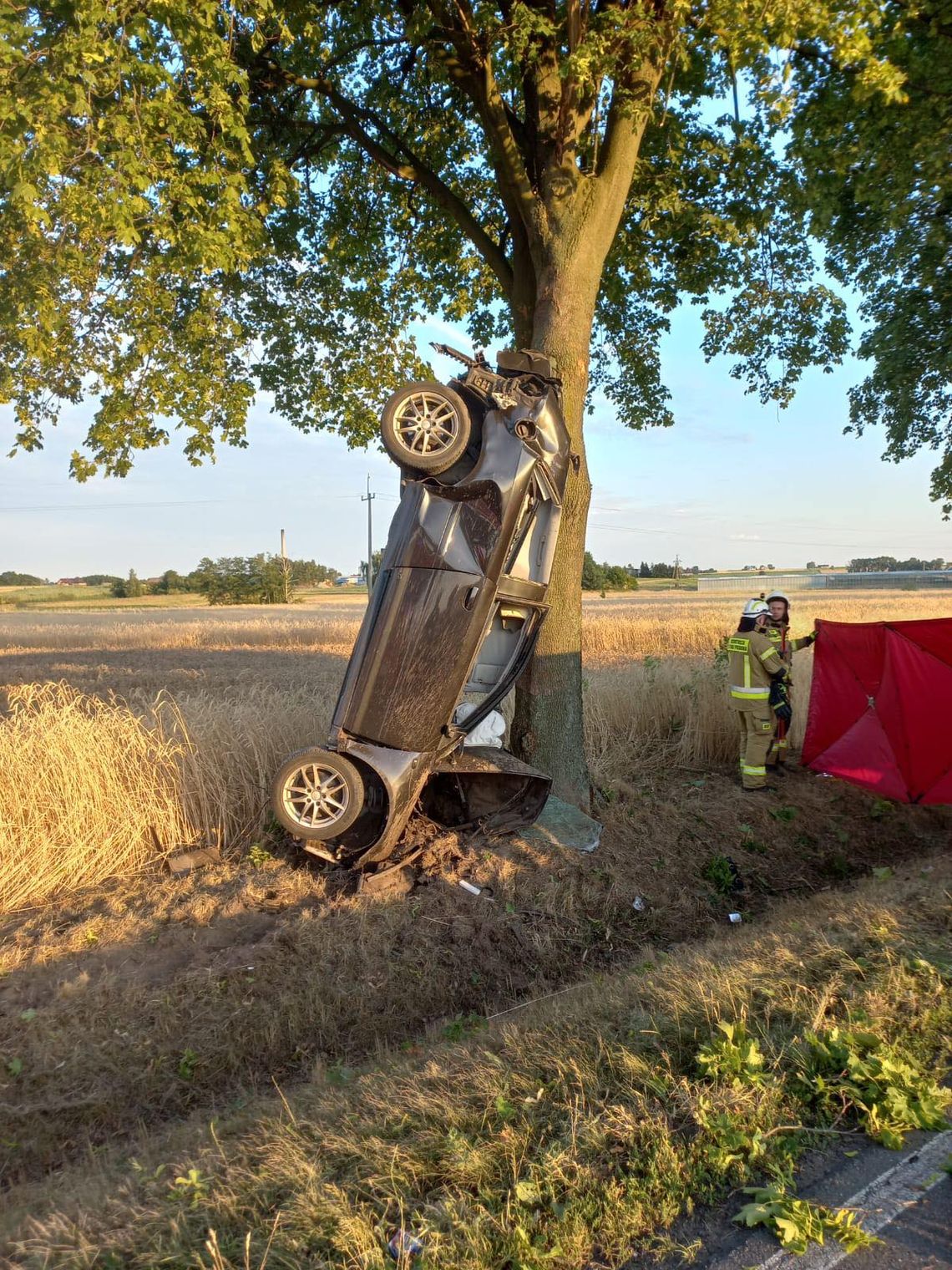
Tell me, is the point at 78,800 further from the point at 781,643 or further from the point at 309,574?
the point at 309,574

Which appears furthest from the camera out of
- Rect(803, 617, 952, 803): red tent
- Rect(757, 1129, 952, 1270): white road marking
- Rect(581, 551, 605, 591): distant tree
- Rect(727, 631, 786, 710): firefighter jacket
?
Rect(581, 551, 605, 591): distant tree

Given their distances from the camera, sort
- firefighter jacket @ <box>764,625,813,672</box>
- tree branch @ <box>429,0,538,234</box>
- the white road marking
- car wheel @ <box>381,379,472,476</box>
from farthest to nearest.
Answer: firefighter jacket @ <box>764,625,813,672</box>, tree branch @ <box>429,0,538,234</box>, car wheel @ <box>381,379,472,476</box>, the white road marking

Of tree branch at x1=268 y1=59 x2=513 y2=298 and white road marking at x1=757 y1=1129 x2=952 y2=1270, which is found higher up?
tree branch at x1=268 y1=59 x2=513 y2=298

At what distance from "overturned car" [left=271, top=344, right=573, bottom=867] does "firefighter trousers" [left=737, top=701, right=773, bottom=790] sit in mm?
3323

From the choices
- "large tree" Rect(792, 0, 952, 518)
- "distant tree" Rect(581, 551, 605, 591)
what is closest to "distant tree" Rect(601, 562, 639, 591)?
"distant tree" Rect(581, 551, 605, 591)

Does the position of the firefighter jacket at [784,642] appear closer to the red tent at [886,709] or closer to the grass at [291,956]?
the red tent at [886,709]

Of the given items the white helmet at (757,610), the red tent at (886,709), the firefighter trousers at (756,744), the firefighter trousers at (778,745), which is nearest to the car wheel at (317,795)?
the firefighter trousers at (756,744)

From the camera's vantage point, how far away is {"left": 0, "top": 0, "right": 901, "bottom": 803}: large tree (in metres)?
5.13

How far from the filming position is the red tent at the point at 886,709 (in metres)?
7.33

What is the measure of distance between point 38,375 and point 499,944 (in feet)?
18.3

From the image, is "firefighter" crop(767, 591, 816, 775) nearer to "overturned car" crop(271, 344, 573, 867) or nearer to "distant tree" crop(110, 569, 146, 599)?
"overturned car" crop(271, 344, 573, 867)

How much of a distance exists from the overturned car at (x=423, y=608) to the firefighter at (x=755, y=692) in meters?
3.33

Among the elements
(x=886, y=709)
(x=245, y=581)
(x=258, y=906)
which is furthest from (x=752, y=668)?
(x=245, y=581)

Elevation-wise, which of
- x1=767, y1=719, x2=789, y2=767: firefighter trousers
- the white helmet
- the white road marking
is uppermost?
the white helmet
